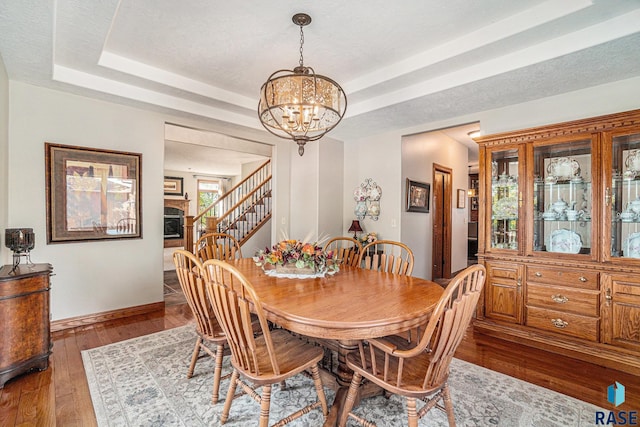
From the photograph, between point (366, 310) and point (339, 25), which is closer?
point (366, 310)

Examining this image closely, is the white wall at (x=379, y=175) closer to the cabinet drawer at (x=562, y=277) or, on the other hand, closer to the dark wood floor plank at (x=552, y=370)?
the cabinet drawer at (x=562, y=277)

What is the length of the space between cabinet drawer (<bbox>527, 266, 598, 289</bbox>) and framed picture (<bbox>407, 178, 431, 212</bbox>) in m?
1.90

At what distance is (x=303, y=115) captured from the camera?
2381mm

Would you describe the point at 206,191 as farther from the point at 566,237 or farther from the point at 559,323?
the point at 559,323

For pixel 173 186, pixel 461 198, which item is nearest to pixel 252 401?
pixel 461 198

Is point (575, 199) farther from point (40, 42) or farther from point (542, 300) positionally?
point (40, 42)

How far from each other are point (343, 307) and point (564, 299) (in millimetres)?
2444

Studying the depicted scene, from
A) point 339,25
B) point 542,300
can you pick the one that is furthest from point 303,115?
point 542,300

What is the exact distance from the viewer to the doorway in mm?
5324

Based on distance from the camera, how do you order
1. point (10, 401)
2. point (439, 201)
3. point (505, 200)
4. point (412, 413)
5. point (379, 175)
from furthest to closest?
1. point (439, 201)
2. point (379, 175)
3. point (505, 200)
4. point (10, 401)
5. point (412, 413)

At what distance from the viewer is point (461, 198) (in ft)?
20.3

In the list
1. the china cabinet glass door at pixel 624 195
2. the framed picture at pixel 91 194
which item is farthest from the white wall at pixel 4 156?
the china cabinet glass door at pixel 624 195

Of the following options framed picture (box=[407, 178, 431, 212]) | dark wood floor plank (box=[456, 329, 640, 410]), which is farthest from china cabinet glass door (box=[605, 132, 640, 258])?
framed picture (box=[407, 178, 431, 212])

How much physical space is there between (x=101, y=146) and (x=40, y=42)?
134 centimetres
